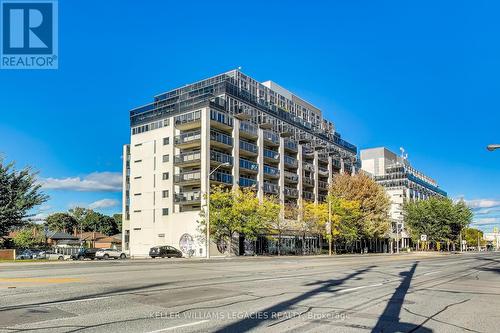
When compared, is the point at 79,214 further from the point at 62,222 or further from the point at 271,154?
the point at 271,154

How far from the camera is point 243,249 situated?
6406cm

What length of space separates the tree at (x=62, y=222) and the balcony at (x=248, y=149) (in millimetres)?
83733

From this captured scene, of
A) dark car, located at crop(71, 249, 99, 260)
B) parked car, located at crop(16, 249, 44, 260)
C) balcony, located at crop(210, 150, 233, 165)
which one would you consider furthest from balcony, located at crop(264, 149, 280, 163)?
parked car, located at crop(16, 249, 44, 260)

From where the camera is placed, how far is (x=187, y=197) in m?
64.6

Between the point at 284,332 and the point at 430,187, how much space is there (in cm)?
18232

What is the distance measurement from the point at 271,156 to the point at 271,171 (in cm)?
249

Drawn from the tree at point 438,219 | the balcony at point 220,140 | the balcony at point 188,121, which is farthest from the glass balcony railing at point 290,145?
the tree at point 438,219

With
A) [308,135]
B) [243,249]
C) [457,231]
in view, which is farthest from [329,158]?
[243,249]

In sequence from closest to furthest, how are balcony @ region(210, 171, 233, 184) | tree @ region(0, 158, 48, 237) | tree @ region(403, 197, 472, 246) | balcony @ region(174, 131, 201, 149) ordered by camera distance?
1. tree @ region(0, 158, 48, 237)
2. balcony @ region(210, 171, 233, 184)
3. balcony @ region(174, 131, 201, 149)
4. tree @ region(403, 197, 472, 246)

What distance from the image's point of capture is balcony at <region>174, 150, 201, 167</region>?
211 feet

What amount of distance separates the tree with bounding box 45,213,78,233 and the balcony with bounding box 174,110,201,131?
264ft

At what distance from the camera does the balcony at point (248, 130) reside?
70.7 meters

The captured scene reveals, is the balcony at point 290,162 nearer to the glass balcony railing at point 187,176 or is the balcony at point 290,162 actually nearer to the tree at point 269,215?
the tree at point 269,215

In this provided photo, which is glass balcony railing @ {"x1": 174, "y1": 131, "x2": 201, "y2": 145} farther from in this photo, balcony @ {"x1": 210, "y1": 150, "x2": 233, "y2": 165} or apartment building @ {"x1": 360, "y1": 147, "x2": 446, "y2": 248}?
apartment building @ {"x1": 360, "y1": 147, "x2": 446, "y2": 248}
